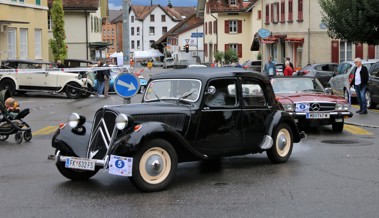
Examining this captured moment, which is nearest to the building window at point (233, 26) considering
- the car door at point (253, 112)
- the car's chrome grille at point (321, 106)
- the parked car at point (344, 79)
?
the parked car at point (344, 79)

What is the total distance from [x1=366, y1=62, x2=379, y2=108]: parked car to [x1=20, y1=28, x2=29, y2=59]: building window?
2384cm

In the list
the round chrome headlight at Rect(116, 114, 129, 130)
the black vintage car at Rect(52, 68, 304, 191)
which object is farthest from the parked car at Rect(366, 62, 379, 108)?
the round chrome headlight at Rect(116, 114, 129, 130)

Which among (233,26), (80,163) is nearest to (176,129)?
(80,163)

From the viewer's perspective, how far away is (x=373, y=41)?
94.8ft

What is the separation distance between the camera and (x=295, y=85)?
52.9ft

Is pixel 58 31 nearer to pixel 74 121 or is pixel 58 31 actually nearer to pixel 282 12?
pixel 282 12

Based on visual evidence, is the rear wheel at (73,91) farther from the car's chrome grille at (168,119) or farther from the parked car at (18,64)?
the car's chrome grille at (168,119)

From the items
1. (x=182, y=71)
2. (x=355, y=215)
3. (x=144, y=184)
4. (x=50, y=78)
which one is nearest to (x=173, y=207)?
(x=144, y=184)

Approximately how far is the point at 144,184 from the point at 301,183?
2188mm

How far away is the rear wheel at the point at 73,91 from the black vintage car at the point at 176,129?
19.9 m

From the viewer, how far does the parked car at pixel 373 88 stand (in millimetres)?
20562

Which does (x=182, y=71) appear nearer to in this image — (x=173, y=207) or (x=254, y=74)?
(x=254, y=74)

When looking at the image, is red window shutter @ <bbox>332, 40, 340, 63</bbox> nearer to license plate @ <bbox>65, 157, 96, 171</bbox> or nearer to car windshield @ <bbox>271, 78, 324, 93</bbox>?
car windshield @ <bbox>271, 78, 324, 93</bbox>

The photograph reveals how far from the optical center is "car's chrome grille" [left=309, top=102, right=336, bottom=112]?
1435cm
